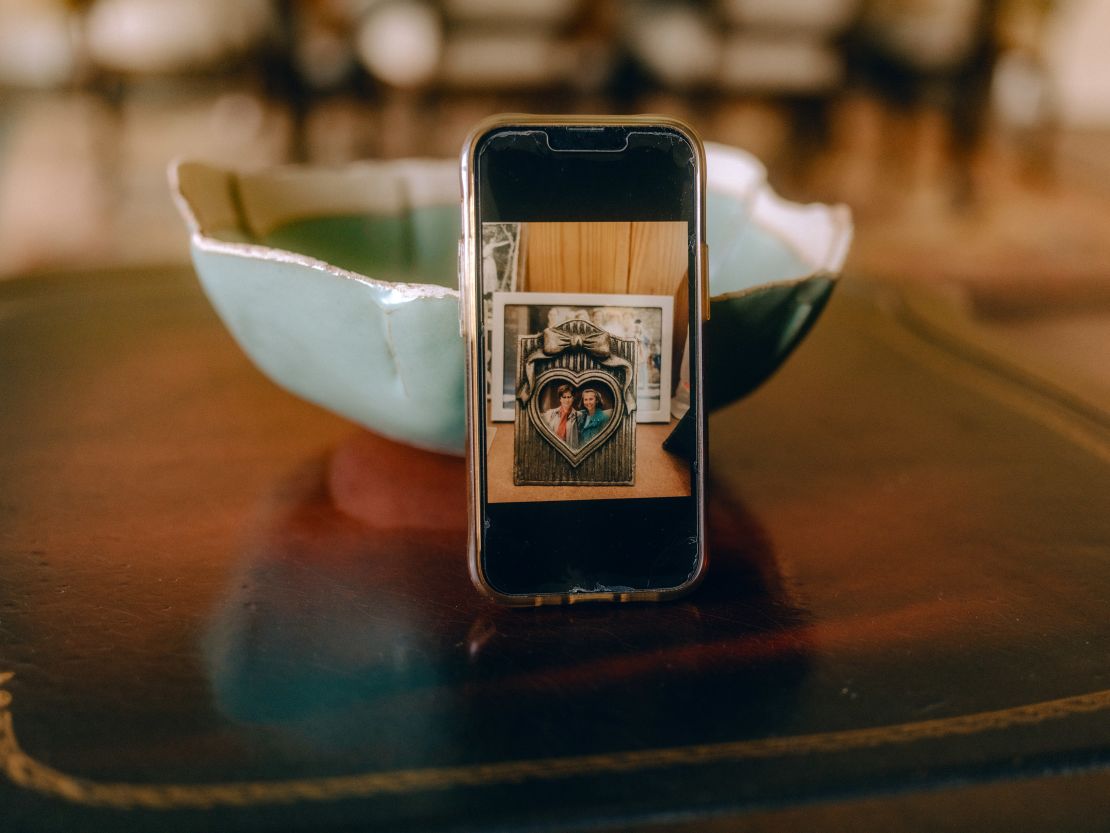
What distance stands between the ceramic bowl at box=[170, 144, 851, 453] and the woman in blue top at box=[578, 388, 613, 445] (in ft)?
0.15

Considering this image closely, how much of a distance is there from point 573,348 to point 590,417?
29 mm

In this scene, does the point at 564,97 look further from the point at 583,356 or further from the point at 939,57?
the point at 583,356

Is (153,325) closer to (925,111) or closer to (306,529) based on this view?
(306,529)

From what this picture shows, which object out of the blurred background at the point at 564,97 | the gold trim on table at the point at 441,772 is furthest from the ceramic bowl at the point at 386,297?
the blurred background at the point at 564,97

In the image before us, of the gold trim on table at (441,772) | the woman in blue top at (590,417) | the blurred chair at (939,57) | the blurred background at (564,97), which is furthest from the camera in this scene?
the blurred chair at (939,57)

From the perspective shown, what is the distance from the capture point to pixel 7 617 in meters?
0.36

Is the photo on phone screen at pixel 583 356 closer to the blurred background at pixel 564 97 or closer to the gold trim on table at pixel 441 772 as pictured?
the gold trim on table at pixel 441 772

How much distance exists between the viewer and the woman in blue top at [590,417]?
1.24 feet

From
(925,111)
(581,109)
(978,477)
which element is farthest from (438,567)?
(925,111)

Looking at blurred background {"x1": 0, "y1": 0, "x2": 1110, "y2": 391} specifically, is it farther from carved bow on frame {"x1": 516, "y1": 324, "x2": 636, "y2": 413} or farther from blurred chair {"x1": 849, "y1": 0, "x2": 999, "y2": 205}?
carved bow on frame {"x1": 516, "y1": 324, "x2": 636, "y2": 413}

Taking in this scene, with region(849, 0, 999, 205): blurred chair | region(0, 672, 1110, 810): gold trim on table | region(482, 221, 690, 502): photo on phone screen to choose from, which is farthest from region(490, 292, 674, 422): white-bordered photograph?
region(849, 0, 999, 205): blurred chair

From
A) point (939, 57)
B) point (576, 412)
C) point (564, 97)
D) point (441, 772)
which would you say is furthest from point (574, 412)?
point (939, 57)

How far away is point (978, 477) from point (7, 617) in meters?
0.46

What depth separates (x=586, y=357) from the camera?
1.24 ft
